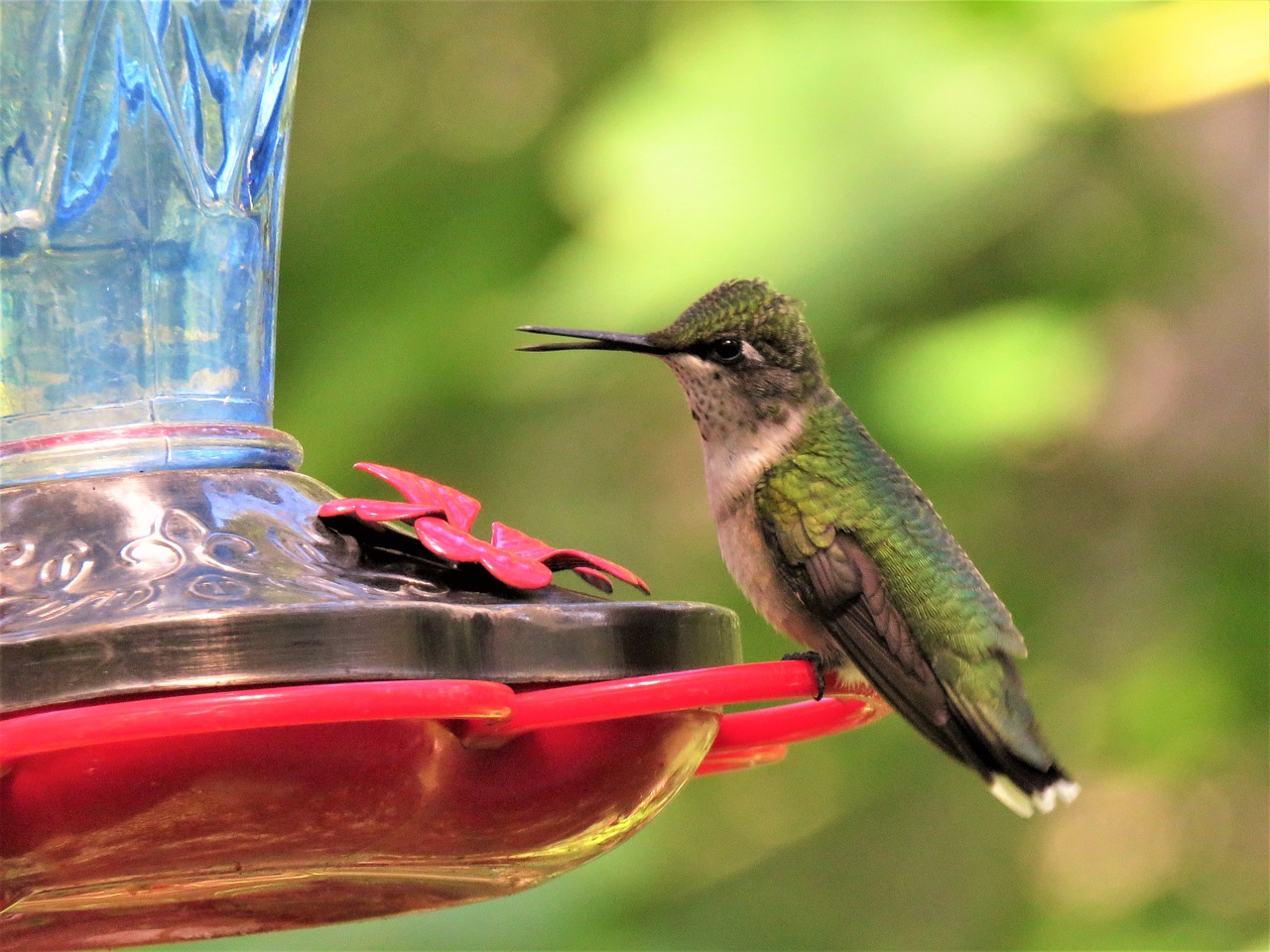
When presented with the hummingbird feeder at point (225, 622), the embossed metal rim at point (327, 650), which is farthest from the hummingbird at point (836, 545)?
the embossed metal rim at point (327, 650)

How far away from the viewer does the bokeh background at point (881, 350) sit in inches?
157

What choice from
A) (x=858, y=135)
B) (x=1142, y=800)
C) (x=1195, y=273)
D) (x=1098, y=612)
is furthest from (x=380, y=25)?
(x=1142, y=800)

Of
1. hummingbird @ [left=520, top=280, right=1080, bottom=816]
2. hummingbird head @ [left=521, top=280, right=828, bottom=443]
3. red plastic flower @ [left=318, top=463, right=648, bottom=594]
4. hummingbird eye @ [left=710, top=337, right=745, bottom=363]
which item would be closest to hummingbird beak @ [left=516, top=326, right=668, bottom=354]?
hummingbird @ [left=520, top=280, right=1080, bottom=816]

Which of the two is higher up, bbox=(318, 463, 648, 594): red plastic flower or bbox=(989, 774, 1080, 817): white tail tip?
bbox=(318, 463, 648, 594): red plastic flower

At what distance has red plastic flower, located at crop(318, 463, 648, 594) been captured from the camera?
7.02ft

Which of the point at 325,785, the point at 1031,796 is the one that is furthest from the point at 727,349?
the point at 325,785

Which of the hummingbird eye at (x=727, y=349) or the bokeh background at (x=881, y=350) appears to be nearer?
the hummingbird eye at (x=727, y=349)

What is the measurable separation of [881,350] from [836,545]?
45.9 inches

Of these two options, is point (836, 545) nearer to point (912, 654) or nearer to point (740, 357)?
point (912, 654)

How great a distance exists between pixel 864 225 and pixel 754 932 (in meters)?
2.54

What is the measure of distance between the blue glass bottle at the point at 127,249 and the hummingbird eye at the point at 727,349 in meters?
A: 1.25

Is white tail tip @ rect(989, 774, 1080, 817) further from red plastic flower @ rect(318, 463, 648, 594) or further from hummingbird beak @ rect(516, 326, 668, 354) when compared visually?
hummingbird beak @ rect(516, 326, 668, 354)

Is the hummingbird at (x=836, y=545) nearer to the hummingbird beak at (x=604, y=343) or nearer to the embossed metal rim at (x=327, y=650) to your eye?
the hummingbird beak at (x=604, y=343)

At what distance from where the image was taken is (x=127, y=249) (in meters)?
2.51
